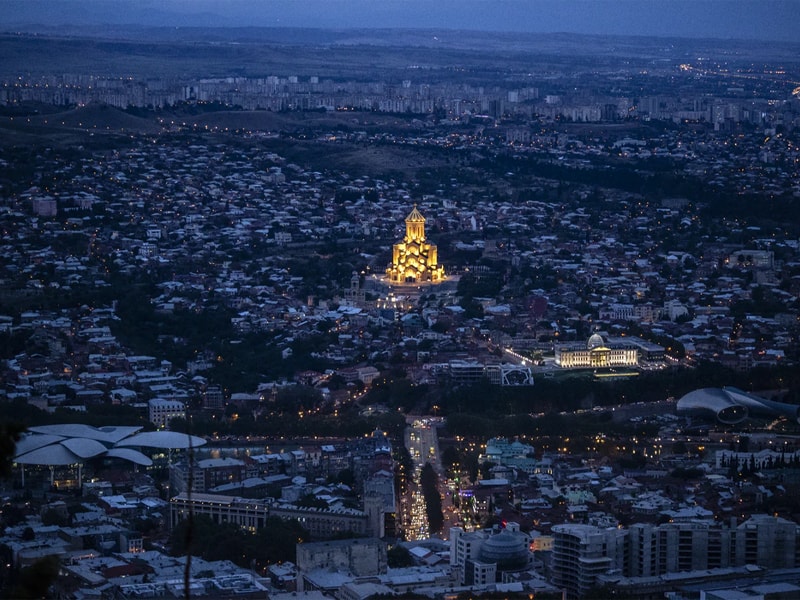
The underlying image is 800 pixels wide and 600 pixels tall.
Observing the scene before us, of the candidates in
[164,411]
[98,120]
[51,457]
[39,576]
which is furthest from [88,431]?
[98,120]

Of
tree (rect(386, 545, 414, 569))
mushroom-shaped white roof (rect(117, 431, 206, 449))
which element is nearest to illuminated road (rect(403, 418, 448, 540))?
tree (rect(386, 545, 414, 569))

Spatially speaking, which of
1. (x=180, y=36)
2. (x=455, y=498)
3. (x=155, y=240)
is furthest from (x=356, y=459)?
(x=180, y=36)

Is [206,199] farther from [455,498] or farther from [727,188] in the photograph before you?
[455,498]

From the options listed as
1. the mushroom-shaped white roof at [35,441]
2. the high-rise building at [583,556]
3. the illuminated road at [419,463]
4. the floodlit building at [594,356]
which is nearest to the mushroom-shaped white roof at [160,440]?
the mushroom-shaped white roof at [35,441]

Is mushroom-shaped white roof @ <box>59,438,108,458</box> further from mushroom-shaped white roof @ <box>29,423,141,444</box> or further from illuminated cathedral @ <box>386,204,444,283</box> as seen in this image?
illuminated cathedral @ <box>386,204,444,283</box>

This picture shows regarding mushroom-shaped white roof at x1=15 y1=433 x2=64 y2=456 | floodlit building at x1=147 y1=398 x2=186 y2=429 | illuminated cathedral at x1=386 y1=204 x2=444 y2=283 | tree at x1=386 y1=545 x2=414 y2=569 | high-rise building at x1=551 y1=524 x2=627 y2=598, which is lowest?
illuminated cathedral at x1=386 y1=204 x2=444 y2=283
